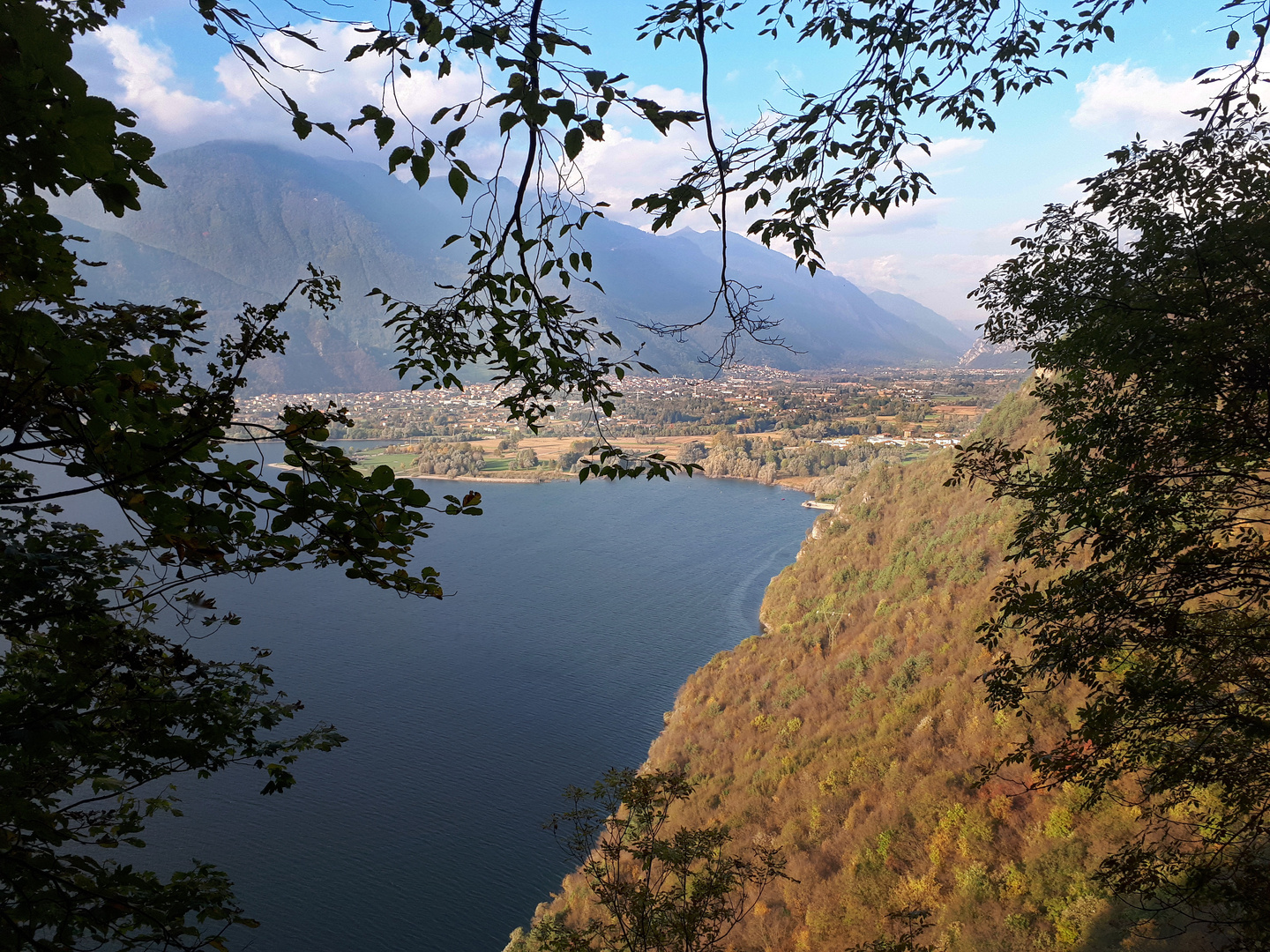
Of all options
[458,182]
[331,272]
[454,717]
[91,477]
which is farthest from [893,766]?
[331,272]

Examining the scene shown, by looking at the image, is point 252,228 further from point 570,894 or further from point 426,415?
point 570,894

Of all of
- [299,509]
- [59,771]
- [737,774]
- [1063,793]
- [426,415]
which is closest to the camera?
[299,509]

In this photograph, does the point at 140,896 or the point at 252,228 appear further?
the point at 252,228

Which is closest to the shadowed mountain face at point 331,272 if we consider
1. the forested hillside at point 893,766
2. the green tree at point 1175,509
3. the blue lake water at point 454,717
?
the blue lake water at point 454,717

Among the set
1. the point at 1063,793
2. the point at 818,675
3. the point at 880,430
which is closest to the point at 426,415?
the point at 880,430

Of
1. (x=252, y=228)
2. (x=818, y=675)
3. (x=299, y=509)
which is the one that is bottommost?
(x=818, y=675)

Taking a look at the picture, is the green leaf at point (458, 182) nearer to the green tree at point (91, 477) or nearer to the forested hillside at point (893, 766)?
the green tree at point (91, 477)

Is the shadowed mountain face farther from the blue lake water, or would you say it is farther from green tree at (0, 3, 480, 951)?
green tree at (0, 3, 480, 951)

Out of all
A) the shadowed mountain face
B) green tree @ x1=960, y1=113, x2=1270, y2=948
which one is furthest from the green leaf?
the shadowed mountain face
